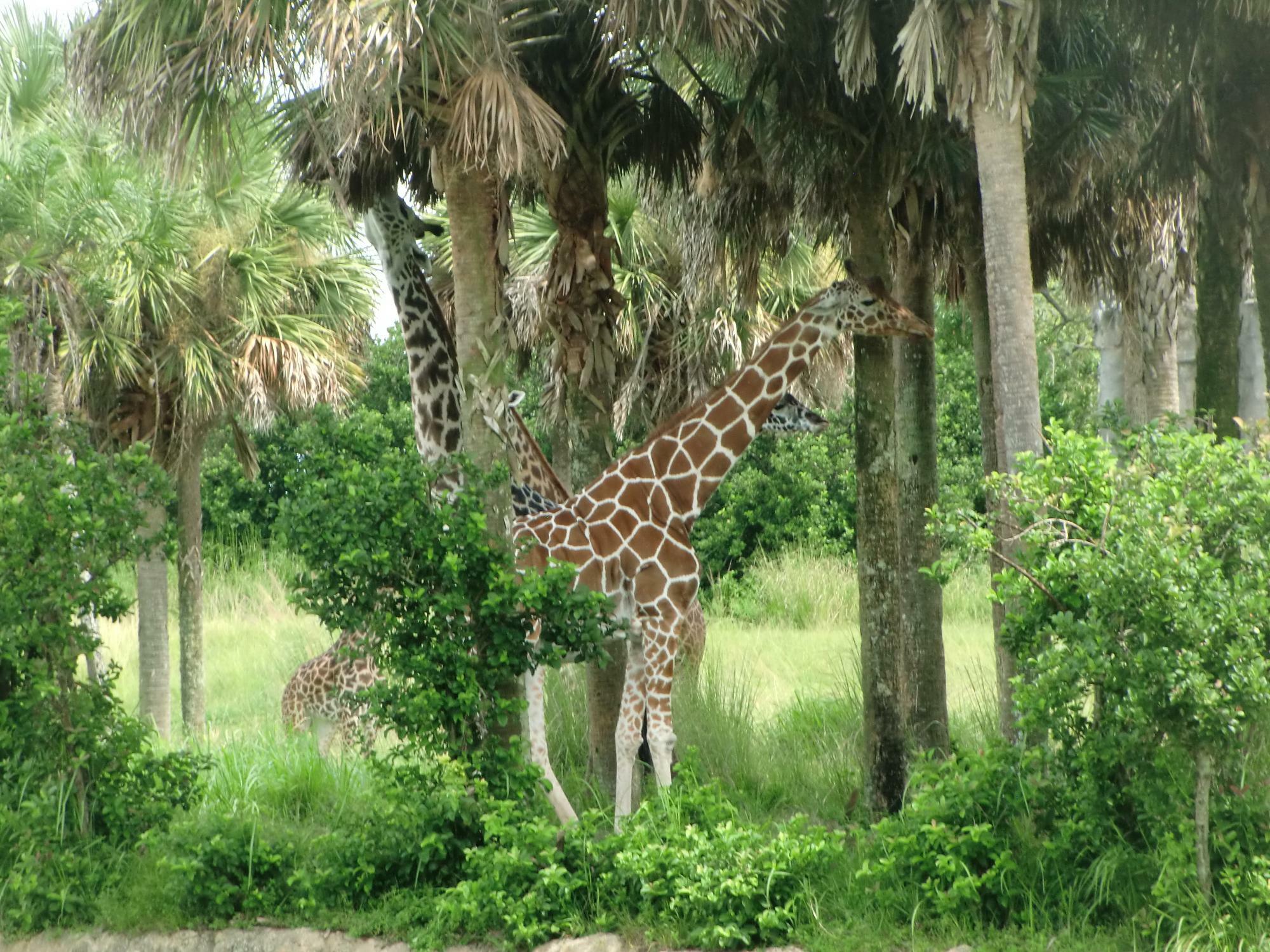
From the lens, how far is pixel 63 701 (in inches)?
299

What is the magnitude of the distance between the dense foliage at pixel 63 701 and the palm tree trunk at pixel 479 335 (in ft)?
6.29

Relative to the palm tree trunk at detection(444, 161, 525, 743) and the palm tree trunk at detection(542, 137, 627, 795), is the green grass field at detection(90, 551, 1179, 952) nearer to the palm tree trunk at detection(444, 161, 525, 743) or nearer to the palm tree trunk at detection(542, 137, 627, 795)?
the palm tree trunk at detection(542, 137, 627, 795)

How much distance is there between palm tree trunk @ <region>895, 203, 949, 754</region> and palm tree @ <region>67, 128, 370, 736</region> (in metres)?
6.09

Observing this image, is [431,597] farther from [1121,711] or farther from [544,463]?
[1121,711]

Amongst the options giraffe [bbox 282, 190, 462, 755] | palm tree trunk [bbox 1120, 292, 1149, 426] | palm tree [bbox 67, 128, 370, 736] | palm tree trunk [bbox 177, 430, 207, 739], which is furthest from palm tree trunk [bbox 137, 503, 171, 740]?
palm tree trunk [bbox 1120, 292, 1149, 426]

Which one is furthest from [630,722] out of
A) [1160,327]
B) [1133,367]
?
[1133,367]

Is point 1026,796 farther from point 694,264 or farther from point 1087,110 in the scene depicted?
point 694,264

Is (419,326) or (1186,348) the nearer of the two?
(419,326)

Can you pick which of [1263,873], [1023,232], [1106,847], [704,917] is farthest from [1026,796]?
[1023,232]

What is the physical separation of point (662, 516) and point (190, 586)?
313 inches

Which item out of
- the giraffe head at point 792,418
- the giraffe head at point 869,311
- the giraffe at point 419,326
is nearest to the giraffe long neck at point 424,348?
the giraffe at point 419,326

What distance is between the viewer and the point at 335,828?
7953 mm

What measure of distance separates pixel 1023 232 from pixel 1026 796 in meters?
3.03

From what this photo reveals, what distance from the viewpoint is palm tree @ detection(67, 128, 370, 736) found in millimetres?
12586
